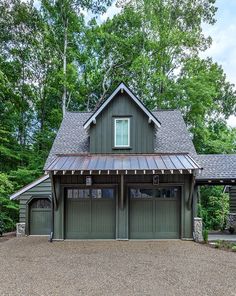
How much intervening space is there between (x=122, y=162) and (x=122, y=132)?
6.18 feet

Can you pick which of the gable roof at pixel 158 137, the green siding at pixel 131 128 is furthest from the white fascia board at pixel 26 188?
the green siding at pixel 131 128

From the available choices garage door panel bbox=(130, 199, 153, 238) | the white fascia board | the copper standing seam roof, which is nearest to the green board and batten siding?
the white fascia board

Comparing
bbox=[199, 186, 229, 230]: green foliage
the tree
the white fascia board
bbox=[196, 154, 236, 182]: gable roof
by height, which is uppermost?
the tree

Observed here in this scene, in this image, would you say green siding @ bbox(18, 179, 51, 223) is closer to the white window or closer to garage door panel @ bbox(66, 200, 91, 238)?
garage door panel @ bbox(66, 200, 91, 238)

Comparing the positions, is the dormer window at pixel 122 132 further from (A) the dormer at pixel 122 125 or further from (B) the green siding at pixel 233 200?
(B) the green siding at pixel 233 200

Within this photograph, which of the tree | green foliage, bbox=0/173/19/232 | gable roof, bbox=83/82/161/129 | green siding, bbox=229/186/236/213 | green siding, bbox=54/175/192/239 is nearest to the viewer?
green siding, bbox=54/175/192/239

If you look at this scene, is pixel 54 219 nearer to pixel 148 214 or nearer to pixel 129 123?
pixel 148 214

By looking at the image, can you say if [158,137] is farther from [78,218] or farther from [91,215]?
[78,218]

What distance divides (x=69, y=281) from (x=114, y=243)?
18.2 ft

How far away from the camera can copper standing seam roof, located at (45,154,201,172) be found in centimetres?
1189

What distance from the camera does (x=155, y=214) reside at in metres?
12.9

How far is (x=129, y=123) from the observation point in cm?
1407

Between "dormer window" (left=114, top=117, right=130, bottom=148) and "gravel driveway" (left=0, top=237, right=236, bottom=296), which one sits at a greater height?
"dormer window" (left=114, top=117, right=130, bottom=148)

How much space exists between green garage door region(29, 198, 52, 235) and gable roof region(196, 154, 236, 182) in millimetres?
7085
